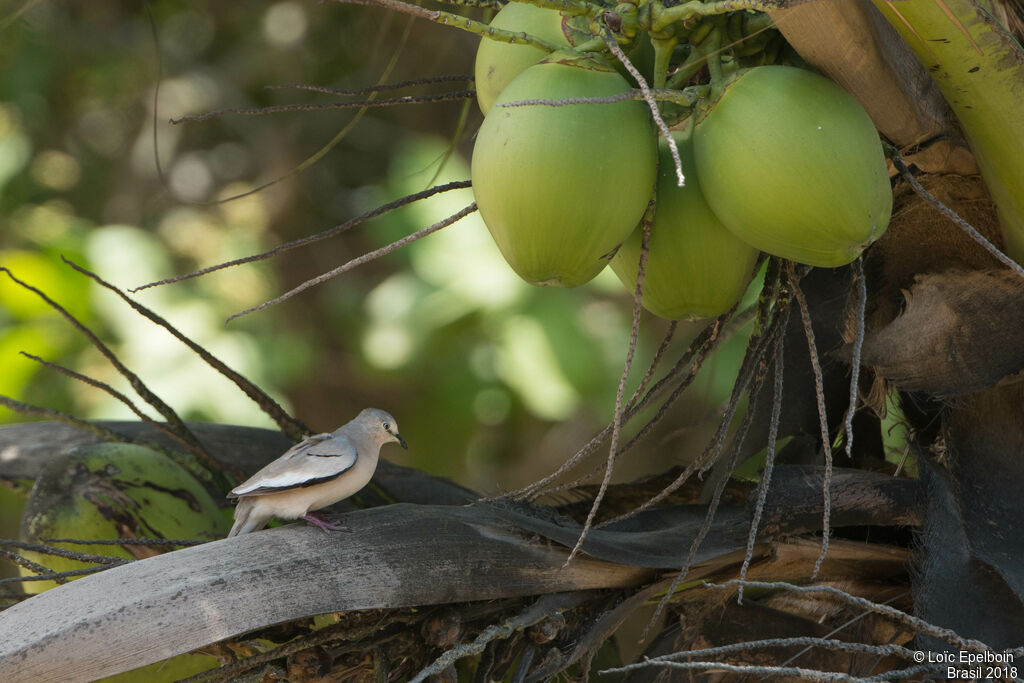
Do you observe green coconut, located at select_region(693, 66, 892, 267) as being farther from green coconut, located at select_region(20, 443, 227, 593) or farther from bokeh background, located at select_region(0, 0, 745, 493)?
bokeh background, located at select_region(0, 0, 745, 493)

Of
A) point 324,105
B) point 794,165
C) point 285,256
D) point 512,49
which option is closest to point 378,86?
point 324,105

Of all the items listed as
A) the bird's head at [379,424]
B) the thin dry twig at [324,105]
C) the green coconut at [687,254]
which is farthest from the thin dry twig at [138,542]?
the green coconut at [687,254]

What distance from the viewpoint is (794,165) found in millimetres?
728

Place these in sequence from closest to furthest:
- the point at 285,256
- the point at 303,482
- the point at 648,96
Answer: the point at 648,96 < the point at 303,482 < the point at 285,256

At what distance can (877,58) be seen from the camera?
0.80 metres

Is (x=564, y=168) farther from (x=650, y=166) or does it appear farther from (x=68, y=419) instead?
(x=68, y=419)

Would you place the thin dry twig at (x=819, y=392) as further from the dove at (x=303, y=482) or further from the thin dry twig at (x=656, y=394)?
the dove at (x=303, y=482)

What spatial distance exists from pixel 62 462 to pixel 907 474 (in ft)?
3.28

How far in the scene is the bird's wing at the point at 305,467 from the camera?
101 cm

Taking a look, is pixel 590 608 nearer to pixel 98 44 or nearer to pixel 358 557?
pixel 358 557

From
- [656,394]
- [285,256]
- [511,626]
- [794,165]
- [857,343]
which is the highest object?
[794,165]

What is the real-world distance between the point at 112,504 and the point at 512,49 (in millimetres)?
693

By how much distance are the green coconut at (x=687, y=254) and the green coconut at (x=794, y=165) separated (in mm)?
33

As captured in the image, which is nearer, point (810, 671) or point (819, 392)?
point (810, 671)
